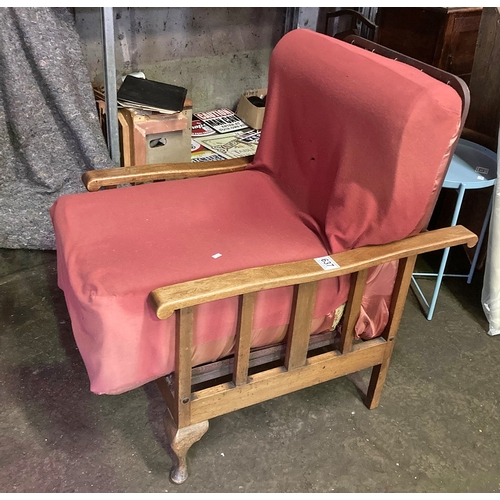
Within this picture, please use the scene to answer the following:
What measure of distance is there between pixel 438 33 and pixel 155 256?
1.83 meters

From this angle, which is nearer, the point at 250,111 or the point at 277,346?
the point at 277,346

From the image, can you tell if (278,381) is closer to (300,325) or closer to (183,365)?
(300,325)

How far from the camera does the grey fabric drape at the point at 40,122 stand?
1.98m

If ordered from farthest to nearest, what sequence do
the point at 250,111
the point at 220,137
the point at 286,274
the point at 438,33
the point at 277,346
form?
the point at 250,111, the point at 220,137, the point at 438,33, the point at 277,346, the point at 286,274

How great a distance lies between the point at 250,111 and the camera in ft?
9.42

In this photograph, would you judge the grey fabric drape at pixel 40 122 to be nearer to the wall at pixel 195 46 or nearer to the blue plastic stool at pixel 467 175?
the wall at pixel 195 46

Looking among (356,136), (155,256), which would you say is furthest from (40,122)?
(356,136)

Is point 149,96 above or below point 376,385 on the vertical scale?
above

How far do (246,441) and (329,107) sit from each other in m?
0.93

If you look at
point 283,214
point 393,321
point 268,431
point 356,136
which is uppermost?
point 356,136

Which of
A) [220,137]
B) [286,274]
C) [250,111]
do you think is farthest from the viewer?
[250,111]

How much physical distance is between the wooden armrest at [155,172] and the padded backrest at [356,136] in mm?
209

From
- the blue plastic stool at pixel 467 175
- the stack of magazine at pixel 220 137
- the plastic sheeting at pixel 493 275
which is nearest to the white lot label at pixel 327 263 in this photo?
the blue plastic stool at pixel 467 175
